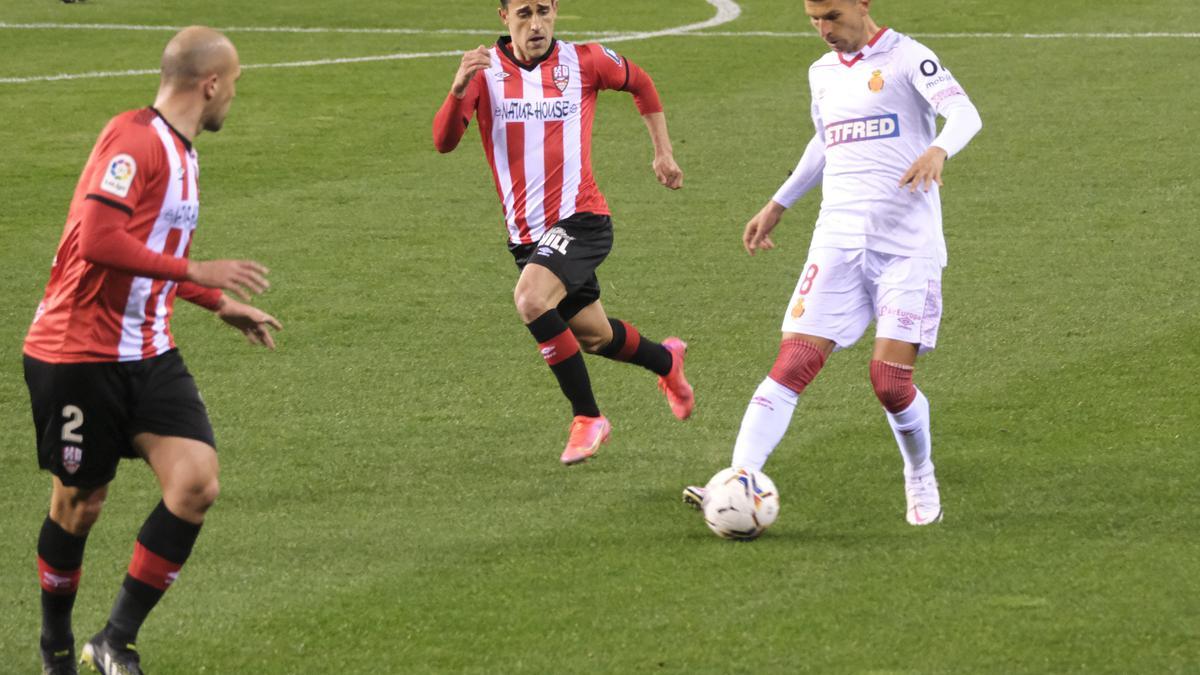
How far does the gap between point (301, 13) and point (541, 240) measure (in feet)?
46.8

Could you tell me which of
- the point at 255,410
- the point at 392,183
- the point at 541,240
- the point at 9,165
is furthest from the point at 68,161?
the point at 541,240

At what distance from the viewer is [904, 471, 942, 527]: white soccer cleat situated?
255 inches

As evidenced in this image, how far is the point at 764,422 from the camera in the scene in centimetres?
639

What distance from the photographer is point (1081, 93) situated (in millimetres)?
15719

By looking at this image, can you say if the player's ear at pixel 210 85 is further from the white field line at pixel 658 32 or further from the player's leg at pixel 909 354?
the white field line at pixel 658 32

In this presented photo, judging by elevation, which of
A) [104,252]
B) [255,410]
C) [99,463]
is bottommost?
[255,410]

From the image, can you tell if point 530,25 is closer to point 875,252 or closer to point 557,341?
point 557,341

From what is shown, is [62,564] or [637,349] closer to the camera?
[62,564]

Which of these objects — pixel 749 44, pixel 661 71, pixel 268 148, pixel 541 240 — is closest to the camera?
pixel 541 240

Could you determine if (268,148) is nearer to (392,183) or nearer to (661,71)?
(392,183)

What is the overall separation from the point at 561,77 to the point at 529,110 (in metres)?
0.22

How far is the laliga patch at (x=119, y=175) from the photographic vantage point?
483 cm

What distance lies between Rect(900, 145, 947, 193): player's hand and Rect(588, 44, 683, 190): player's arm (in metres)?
1.88

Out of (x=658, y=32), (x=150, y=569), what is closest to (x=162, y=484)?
(x=150, y=569)
